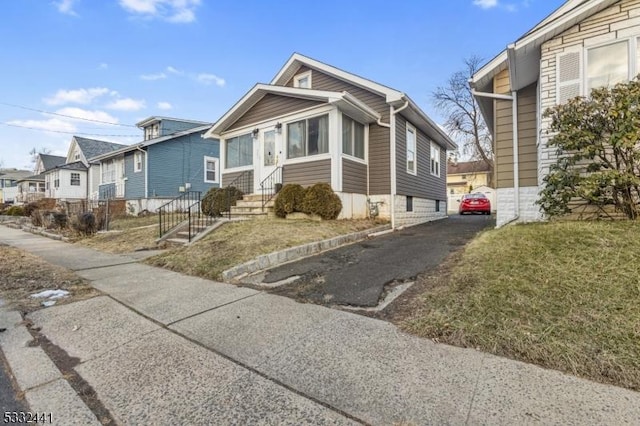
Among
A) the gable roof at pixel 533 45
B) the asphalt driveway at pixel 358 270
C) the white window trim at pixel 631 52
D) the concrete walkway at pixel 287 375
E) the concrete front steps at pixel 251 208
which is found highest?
the gable roof at pixel 533 45

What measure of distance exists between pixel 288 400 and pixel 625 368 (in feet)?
7.83

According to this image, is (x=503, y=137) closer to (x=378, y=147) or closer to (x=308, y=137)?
(x=378, y=147)

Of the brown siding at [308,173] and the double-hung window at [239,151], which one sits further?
the double-hung window at [239,151]

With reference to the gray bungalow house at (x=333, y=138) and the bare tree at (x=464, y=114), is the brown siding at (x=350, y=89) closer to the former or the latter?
the gray bungalow house at (x=333, y=138)

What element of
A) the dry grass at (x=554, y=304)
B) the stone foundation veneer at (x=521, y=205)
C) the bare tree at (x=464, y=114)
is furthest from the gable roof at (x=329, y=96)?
the bare tree at (x=464, y=114)

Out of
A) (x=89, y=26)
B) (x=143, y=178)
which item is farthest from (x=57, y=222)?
(x=89, y=26)

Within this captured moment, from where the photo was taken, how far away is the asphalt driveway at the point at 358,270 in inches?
168

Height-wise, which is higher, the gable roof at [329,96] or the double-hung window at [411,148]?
the gable roof at [329,96]

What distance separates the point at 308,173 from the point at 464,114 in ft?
73.5

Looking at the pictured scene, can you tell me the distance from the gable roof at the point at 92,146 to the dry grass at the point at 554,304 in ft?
105

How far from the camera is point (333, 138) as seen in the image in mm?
9672

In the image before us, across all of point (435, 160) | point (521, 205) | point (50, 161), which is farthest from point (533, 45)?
point (50, 161)

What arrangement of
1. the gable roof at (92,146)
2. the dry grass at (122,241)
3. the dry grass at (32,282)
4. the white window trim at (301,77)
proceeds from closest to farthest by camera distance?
the dry grass at (32,282), the dry grass at (122,241), the white window trim at (301,77), the gable roof at (92,146)

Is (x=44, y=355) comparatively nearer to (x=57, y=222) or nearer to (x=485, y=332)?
(x=485, y=332)
